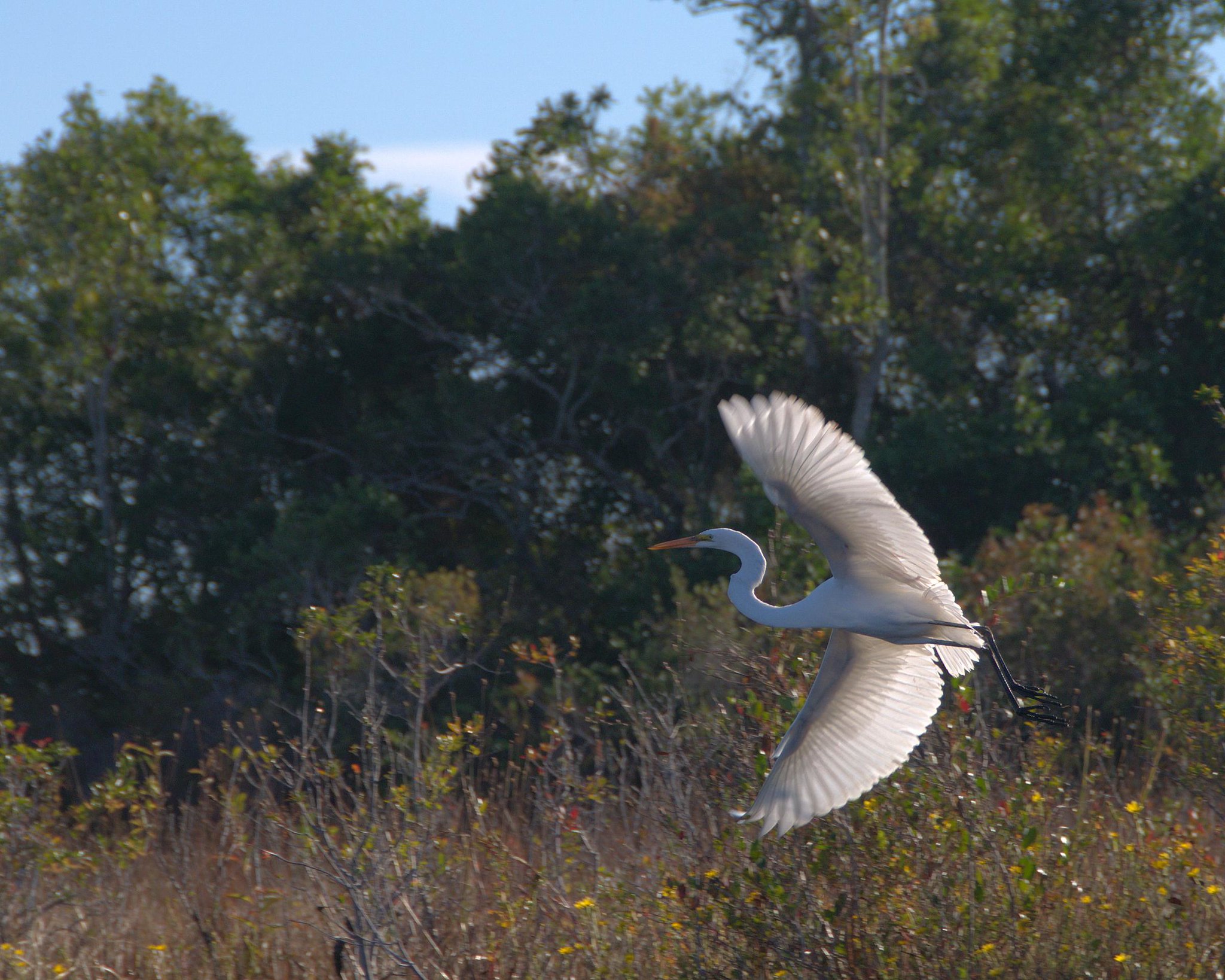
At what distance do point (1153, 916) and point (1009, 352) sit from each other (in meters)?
10.0

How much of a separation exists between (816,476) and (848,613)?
55 cm

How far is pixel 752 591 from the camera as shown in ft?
15.8

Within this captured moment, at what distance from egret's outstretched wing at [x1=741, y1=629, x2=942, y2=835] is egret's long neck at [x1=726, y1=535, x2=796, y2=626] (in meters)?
0.30

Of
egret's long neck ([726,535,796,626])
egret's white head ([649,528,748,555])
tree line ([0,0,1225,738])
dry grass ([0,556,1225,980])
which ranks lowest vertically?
dry grass ([0,556,1225,980])

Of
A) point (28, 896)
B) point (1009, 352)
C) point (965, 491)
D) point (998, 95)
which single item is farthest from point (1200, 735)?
point (998, 95)

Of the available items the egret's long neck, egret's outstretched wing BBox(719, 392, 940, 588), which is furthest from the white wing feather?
the egret's long neck

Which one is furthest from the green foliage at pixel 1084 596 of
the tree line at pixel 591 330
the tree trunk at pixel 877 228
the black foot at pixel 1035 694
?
the black foot at pixel 1035 694

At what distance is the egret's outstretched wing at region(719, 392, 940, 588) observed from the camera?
4.43 metres

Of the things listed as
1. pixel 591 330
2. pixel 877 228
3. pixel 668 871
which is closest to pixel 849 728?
pixel 668 871

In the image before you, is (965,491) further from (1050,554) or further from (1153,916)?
(1153,916)

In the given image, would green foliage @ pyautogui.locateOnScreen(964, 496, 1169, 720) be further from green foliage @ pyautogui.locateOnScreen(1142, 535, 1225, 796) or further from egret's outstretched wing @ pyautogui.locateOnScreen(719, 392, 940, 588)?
egret's outstretched wing @ pyautogui.locateOnScreen(719, 392, 940, 588)

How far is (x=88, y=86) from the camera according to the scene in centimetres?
1411

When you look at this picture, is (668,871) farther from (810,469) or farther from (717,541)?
(810,469)

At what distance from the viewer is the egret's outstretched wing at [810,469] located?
14.5 feet
